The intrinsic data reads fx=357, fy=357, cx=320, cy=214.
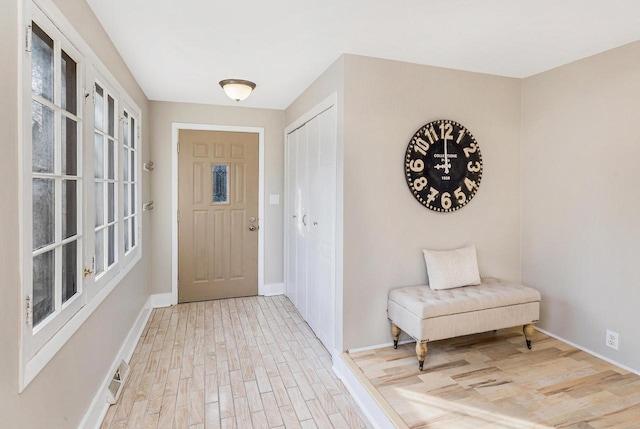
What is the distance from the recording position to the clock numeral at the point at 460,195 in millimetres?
2963

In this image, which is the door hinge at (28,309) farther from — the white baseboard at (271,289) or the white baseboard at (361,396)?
the white baseboard at (271,289)

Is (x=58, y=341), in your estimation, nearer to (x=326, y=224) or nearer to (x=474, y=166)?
(x=326, y=224)

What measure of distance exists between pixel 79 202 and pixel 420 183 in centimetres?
228

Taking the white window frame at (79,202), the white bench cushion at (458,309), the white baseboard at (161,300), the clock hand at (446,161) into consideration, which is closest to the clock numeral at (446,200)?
the clock hand at (446,161)

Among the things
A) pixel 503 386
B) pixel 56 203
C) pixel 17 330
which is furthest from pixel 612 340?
pixel 56 203

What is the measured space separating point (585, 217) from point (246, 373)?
281 centimetres

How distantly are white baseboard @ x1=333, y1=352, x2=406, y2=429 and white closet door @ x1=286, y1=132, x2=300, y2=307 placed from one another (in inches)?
55.6

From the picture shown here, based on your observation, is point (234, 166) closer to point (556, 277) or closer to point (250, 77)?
point (250, 77)

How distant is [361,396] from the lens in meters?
2.26

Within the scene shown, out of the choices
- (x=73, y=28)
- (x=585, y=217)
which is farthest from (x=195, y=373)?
(x=585, y=217)

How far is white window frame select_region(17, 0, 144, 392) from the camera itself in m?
1.26

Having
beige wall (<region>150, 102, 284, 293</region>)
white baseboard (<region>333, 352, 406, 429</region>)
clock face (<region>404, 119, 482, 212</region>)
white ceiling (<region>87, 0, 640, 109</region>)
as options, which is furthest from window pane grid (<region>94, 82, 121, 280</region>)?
clock face (<region>404, 119, 482, 212</region>)

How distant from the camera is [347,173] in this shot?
2.63 metres

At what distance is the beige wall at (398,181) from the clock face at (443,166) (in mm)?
65
